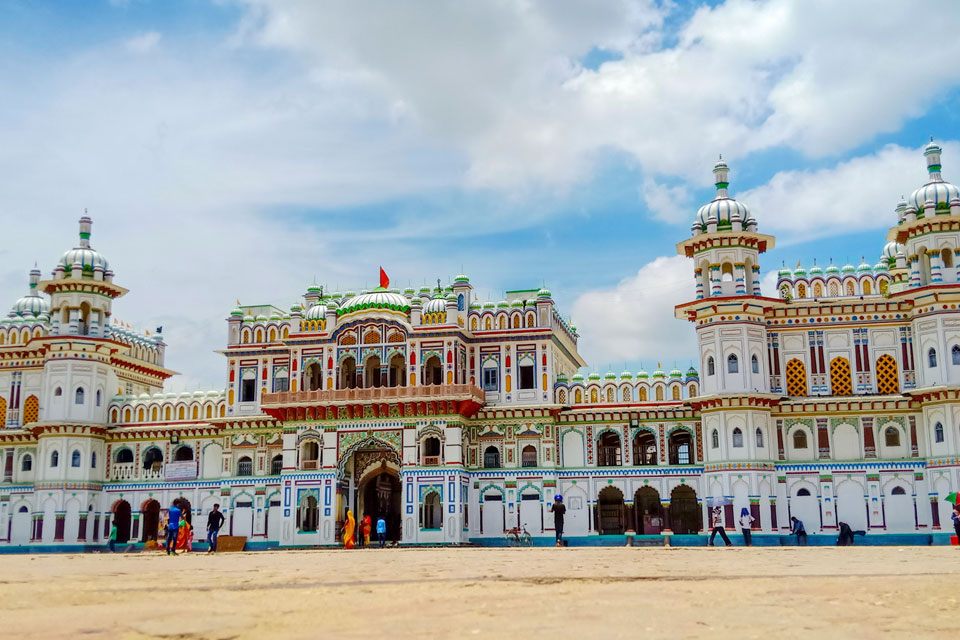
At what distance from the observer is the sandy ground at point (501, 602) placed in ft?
36.6

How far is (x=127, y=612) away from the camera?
13.1 m

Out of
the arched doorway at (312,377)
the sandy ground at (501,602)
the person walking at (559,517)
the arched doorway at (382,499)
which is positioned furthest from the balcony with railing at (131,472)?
the sandy ground at (501,602)

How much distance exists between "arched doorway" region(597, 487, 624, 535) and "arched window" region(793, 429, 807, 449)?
7.50 meters

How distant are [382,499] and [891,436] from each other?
71.7 feet

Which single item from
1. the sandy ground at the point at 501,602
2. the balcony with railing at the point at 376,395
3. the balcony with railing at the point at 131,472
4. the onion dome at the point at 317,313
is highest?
the onion dome at the point at 317,313

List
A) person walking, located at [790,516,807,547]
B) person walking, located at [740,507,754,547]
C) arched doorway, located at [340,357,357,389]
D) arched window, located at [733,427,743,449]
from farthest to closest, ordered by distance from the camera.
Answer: arched doorway, located at [340,357,357,389], arched window, located at [733,427,743,449], person walking, located at [790,516,807,547], person walking, located at [740,507,754,547]

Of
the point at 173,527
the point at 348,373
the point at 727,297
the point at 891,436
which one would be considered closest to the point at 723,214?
the point at 727,297

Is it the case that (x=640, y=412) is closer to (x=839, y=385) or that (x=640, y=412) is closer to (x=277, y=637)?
(x=839, y=385)

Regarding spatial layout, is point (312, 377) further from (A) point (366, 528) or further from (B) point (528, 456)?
(B) point (528, 456)

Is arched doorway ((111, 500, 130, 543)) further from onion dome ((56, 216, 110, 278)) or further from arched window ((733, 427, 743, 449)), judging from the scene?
arched window ((733, 427, 743, 449))

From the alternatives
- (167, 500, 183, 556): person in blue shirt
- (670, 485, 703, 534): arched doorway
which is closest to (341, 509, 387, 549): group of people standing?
(167, 500, 183, 556): person in blue shirt

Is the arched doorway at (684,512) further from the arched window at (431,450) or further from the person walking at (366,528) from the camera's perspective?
the person walking at (366,528)

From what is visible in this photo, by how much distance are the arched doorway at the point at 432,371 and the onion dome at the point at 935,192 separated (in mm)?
20267

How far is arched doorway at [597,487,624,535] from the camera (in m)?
43.0
